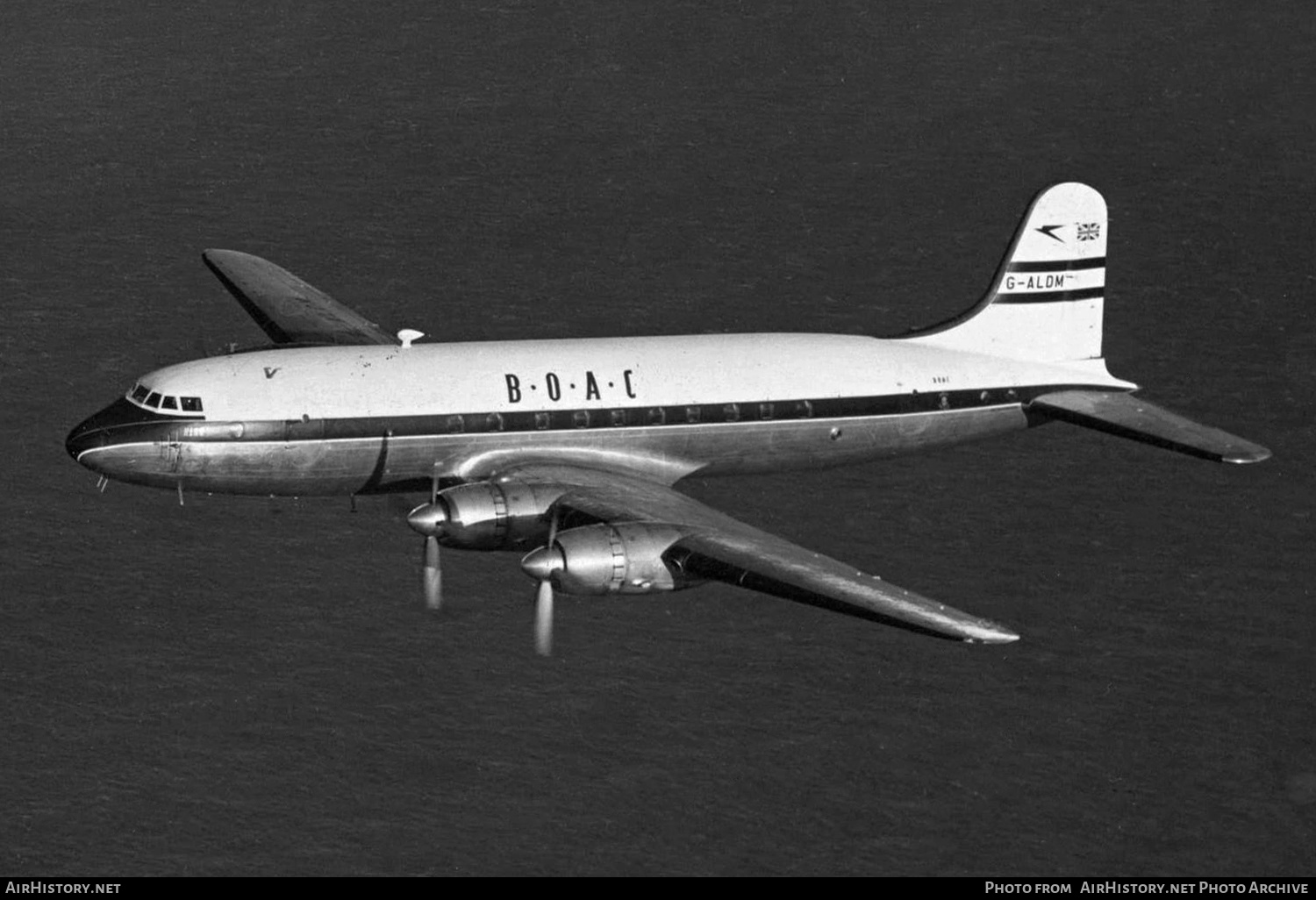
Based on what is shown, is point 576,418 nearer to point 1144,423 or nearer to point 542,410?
point 542,410

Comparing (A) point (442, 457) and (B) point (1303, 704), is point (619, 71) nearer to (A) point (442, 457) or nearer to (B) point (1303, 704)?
(A) point (442, 457)

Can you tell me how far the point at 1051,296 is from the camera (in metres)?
62.0

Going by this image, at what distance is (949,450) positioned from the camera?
6106cm

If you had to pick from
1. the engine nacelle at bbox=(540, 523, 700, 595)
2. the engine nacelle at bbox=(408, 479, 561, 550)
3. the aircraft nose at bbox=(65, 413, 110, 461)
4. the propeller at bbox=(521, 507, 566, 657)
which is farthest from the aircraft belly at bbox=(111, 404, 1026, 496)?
the propeller at bbox=(521, 507, 566, 657)

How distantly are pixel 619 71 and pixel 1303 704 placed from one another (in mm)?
53009

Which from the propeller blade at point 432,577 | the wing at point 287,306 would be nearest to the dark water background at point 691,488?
the propeller blade at point 432,577

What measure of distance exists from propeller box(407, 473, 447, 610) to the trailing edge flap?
1826 cm

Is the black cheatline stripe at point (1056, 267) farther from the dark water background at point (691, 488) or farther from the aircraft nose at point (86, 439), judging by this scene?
the aircraft nose at point (86, 439)

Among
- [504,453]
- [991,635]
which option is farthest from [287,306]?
[991,635]

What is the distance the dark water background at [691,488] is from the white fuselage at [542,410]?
2942 mm

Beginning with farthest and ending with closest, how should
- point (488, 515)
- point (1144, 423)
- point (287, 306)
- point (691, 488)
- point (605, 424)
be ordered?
point (287, 306) → point (691, 488) → point (1144, 423) → point (605, 424) → point (488, 515)

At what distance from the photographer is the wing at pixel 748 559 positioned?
45125 millimetres

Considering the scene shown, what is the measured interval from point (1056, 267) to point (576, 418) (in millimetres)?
16229

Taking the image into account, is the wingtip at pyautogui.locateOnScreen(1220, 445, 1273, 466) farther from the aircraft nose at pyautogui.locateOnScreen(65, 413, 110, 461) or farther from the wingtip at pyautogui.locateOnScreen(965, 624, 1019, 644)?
the aircraft nose at pyautogui.locateOnScreen(65, 413, 110, 461)
